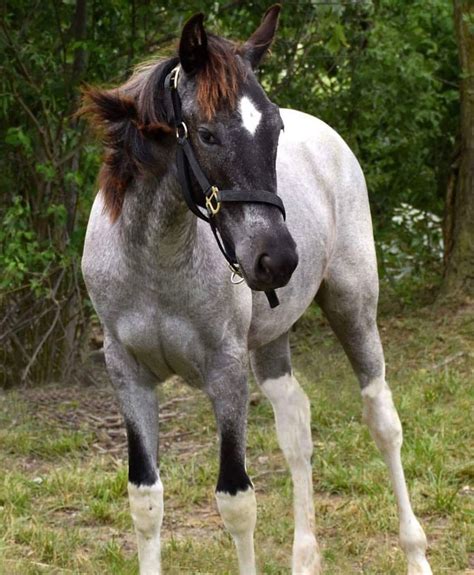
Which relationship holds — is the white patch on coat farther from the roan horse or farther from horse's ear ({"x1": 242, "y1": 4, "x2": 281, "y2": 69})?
horse's ear ({"x1": 242, "y1": 4, "x2": 281, "y2": 69})

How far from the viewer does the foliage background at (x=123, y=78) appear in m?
6.70

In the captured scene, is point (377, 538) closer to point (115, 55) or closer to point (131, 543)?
point (131, 543)

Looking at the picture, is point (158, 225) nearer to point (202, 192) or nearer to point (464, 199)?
point (202, 192)

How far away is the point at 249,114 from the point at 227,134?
3.4 inches

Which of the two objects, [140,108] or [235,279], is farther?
[235,279]

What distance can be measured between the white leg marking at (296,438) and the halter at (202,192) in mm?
1375

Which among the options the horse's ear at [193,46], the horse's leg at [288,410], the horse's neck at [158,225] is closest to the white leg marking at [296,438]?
the horse's leg at [288,410]

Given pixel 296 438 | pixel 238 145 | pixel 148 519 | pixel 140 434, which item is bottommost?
pixel 148 519

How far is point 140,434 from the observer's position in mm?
3969

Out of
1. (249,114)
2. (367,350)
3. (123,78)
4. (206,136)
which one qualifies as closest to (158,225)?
(206,136)

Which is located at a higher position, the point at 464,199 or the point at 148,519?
the point at 464,199

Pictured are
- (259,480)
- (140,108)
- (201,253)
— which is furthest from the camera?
(259,480)

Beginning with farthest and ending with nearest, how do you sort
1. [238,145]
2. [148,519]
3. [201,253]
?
[148,519] < [201,253] < [238,145]

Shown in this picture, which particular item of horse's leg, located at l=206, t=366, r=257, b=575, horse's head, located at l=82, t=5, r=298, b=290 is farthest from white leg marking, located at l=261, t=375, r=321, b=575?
horse's head, located at l=82, t=5, r=298, b=290
